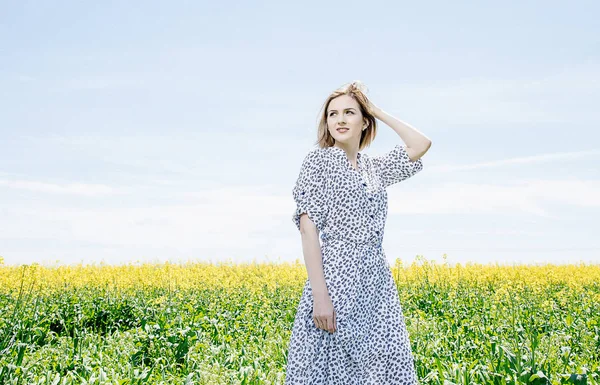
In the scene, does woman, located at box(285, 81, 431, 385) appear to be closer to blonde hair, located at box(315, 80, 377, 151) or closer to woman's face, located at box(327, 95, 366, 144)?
woman's face, located at box(327, 95, 366, 144)

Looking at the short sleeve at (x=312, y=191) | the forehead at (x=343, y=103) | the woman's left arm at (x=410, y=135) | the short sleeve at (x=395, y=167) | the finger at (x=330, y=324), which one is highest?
the forehead at (x=343, y=103)

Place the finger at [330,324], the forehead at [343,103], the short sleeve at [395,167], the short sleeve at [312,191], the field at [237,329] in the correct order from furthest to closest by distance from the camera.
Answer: the field at [237,329] < the short sleeve at [395,167] < the forehead at [343,103] < the short sleeve at [312,191] < the finger at [330,324]

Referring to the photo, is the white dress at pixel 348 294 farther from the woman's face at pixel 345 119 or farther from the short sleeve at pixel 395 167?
the short sleeve at pixel 395 167

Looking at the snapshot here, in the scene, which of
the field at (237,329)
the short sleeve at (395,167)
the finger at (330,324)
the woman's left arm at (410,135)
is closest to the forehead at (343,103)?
the woman's left arm at (410,135)

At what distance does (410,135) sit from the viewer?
11.3ft

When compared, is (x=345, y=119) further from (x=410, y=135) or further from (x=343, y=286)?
(x=343, y=286)

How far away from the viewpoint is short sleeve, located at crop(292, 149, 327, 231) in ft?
9.93

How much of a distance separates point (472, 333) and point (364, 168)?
375cm

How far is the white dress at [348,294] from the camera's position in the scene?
298 cm

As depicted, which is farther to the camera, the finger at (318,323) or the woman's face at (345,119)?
the woman's face at (345,119)

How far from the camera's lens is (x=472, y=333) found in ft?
20.9

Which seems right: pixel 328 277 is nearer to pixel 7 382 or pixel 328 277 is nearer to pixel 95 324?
pixel 7 382

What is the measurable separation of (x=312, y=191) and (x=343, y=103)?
1.91 ft

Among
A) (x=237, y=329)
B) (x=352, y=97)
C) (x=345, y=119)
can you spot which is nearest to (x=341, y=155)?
(x=345, y=119)
